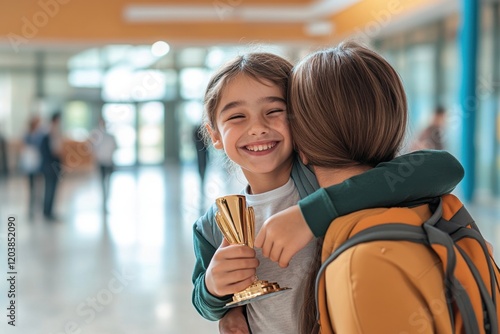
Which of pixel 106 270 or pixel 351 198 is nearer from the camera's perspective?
pixel 351 198

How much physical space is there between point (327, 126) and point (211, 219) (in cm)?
42

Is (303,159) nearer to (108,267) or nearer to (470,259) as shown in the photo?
(470,259)

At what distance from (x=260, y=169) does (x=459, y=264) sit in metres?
0.46

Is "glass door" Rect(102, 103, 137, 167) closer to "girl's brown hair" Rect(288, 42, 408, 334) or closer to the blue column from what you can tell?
the blue column

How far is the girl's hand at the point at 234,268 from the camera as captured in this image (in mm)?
1150

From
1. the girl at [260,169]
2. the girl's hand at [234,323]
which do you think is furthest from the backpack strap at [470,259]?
the girl's hand at [234,323]

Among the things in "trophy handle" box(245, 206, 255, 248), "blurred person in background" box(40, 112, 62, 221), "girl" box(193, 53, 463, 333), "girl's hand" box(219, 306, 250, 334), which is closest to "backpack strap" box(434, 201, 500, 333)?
"girl" box(193, 53, 463, 333)

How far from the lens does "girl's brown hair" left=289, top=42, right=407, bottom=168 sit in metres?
1.09

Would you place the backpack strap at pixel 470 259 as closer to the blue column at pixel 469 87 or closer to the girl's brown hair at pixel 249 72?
the girl's brown hair at pixel 249 72

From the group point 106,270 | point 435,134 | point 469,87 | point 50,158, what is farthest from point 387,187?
point 469,87

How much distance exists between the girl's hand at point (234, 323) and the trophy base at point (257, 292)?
185 mm

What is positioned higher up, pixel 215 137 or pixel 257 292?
pixel 215 137

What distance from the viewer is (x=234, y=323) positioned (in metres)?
1.33

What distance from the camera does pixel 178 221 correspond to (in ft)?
31.2
